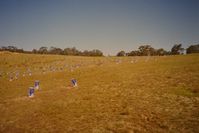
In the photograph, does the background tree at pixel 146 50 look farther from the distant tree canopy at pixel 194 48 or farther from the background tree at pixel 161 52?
the distant tree canopy at pixel 194 48

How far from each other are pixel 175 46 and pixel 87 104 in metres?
120

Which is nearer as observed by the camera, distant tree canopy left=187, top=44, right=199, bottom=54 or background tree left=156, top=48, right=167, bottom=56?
distant tree canopy left=187, top=44, right=199, bottom=54

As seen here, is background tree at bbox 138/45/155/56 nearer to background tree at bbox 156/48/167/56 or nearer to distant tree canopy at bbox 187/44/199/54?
background tree at bbox 156/48/167/56

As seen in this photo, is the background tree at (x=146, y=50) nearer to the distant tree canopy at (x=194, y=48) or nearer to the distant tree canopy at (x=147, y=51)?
the distant tree canopy at (x=147, y=51)

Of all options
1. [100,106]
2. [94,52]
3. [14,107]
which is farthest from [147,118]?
[94,52]

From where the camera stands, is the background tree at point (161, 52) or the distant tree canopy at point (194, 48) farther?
the background tree at point (161, 52)

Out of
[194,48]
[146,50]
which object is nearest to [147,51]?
[146,50]

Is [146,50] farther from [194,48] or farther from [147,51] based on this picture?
[194,48]

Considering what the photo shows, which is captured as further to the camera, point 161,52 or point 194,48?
point 161,52

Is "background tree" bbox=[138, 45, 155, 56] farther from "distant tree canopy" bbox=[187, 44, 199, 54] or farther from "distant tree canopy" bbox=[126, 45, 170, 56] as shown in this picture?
"distant tree canopy" bbox=[187, 44, 199, 54]

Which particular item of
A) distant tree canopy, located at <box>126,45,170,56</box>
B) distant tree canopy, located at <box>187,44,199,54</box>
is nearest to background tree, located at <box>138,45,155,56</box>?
distant tree canopy, located at <box>126,45,170,56</box>

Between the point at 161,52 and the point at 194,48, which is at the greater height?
the point at 194,48

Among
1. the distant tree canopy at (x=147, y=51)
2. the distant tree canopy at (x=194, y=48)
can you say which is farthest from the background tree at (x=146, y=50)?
the distant tree canopy at (x=194, y=48)

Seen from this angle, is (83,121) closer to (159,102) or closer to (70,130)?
(70,130)
